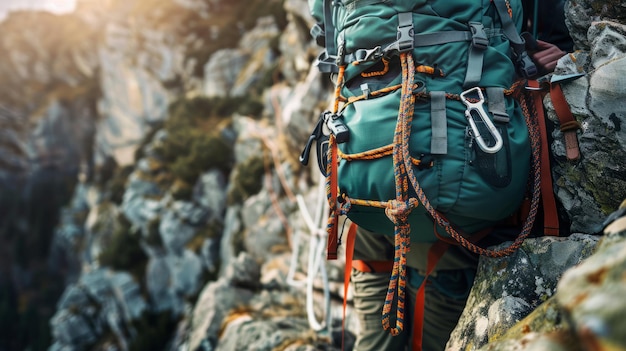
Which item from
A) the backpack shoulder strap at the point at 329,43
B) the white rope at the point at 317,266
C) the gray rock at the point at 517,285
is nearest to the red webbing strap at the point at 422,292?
the gray rock at the point at 517,285

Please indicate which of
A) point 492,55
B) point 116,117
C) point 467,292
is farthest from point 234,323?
point 116,117

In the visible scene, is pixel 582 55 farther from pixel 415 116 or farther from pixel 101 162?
pixel 101 162

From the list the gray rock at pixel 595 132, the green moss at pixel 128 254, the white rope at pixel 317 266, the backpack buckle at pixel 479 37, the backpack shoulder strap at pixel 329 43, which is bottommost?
the green moss at pixel 128 254

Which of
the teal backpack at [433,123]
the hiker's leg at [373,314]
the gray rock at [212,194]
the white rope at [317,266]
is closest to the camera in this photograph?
the teal backpack at [433,123]

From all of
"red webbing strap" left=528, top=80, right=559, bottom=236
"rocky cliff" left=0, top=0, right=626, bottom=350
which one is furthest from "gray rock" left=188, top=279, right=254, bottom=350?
"red webbing strap" left=528, top=80, right=559, bottom=236

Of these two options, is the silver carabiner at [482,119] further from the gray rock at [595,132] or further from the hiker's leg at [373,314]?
the hiker's leg at [373,314]

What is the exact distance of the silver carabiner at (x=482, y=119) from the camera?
1884 millimetres

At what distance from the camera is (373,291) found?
10.1 ft

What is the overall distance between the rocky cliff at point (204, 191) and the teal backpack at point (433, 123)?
12.1 inches

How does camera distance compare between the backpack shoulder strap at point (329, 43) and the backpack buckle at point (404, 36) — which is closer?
the backpack buckle at point (404, 36)

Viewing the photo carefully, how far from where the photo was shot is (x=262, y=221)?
924 centimetres

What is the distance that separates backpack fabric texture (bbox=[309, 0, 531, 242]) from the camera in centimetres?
200

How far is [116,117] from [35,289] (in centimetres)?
2553

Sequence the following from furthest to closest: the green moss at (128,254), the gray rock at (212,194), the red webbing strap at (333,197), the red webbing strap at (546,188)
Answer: the green moss at (128,254) < the gray rock at (212,194) < the red webbing strap at (333,197) < the red webbing strap at (546,188)
